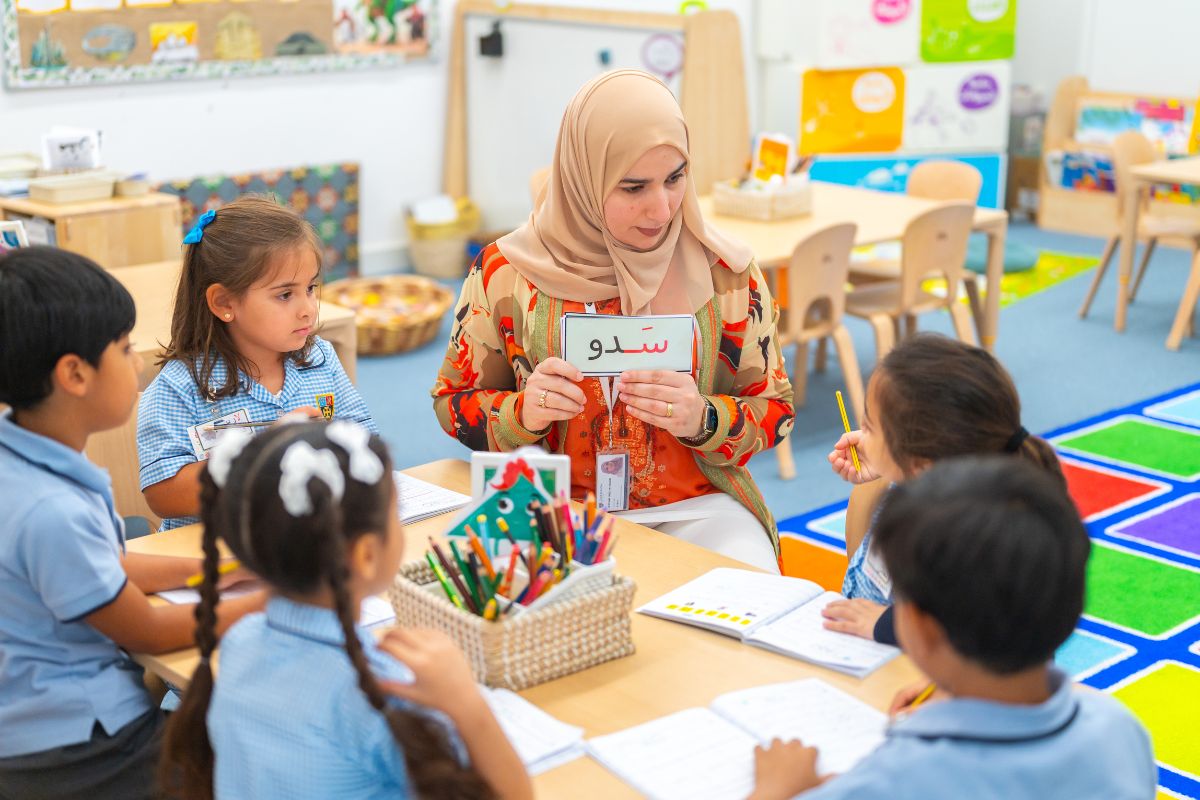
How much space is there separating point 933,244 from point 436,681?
3602 millimetres

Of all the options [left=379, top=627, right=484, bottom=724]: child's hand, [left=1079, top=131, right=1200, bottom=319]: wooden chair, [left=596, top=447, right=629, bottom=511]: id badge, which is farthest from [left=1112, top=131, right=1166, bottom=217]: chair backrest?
[left=379, top=627, right=484, bottom=724]: child's hand

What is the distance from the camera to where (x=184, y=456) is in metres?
2.27

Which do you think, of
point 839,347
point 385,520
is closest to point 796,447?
point 839,347

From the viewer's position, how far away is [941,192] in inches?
207

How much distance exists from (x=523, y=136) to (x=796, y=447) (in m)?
2.77

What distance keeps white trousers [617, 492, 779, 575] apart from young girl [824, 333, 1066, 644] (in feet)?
1.77

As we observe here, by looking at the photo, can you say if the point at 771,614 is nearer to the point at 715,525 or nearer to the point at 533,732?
the point at 533,732

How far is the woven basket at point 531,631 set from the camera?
1.62m

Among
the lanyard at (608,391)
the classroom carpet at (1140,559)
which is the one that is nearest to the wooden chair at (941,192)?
the classroom carpet at (1140,559)

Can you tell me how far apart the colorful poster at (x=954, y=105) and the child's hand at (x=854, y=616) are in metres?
6.09

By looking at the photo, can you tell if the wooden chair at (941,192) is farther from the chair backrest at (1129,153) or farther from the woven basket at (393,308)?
the woven basket at (393,308)

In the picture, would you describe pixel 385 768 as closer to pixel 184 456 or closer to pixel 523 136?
pixel 184 456

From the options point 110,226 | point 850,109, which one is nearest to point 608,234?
point 110,226

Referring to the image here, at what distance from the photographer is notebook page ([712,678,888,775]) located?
1.51 metres
